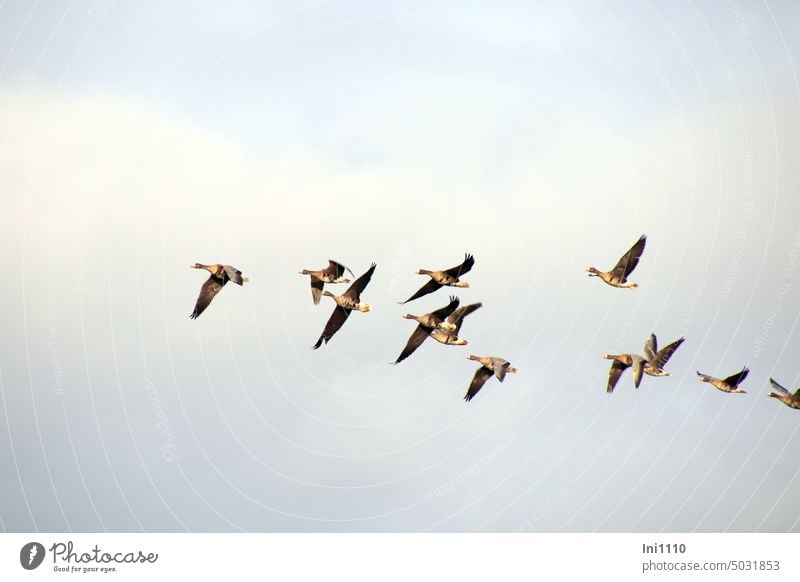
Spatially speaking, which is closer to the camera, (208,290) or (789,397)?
(208,290)

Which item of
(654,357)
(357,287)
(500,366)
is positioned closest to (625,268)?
(654,357)

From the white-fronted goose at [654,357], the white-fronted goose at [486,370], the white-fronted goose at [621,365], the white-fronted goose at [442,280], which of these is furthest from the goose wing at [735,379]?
the white-fronted goose at [442,280]

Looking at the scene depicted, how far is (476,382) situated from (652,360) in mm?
6854

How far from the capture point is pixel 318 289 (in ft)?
196

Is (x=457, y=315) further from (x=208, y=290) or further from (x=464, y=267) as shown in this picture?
(x=208, y=290)

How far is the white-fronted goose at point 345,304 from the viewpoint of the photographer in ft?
191

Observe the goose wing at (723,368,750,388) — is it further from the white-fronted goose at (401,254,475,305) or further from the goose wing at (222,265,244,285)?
the goose wing at (222,265,244,285)
